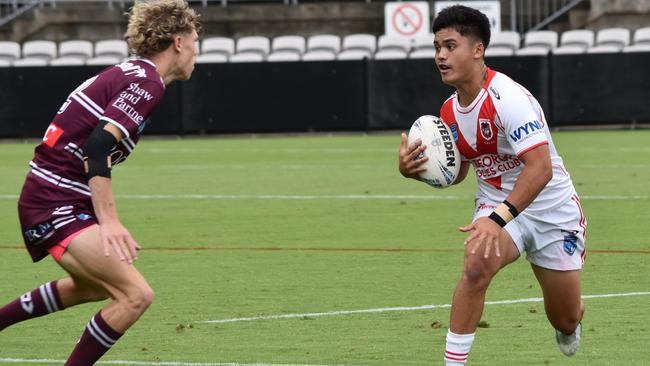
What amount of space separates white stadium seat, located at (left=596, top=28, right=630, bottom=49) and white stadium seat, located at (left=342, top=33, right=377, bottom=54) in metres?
4.84

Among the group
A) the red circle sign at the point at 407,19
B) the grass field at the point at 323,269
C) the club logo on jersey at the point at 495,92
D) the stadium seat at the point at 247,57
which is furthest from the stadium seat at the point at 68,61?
the club logo on jersey at the point at 495,92

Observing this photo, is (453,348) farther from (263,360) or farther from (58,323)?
(58,323)

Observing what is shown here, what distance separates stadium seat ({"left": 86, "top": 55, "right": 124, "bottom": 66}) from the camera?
28.9m

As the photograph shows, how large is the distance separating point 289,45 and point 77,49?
15.3 feet

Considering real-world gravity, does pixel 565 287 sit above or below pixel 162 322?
above

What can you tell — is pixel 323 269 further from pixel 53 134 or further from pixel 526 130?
pixel 53 134

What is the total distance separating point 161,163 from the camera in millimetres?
22750

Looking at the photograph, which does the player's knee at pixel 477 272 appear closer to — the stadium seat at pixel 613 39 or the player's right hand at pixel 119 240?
the player's right hand at pixel 119 240

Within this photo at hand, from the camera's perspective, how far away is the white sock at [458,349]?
23.0ft

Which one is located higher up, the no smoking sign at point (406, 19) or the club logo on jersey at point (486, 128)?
the club logo on jersey at point (486, 128)

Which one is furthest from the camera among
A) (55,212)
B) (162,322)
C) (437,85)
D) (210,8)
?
(210,8)

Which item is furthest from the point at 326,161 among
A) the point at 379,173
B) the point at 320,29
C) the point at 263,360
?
the point at 263,360

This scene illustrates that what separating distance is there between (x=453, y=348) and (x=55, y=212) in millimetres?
2046

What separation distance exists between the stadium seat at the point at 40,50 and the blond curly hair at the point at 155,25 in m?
24.9
